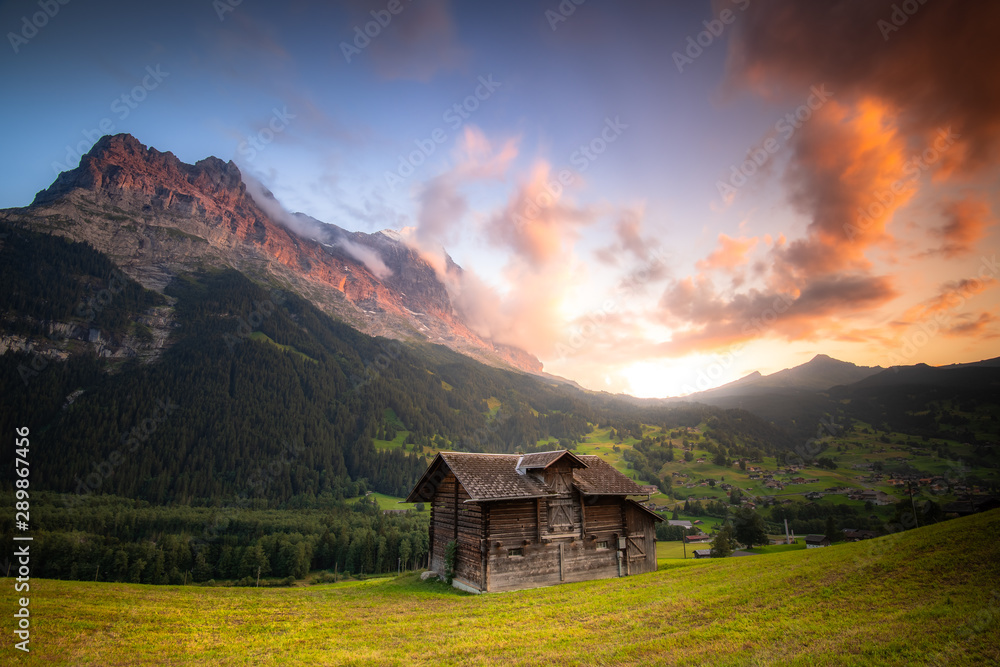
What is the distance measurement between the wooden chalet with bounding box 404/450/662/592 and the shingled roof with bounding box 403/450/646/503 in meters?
0.07

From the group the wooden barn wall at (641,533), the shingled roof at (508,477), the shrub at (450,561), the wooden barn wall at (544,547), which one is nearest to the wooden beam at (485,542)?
the wooden barn wall at (544,547)

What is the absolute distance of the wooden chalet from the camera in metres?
26.2

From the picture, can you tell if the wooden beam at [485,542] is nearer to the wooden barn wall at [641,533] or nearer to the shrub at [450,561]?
the shrub at [450,561]

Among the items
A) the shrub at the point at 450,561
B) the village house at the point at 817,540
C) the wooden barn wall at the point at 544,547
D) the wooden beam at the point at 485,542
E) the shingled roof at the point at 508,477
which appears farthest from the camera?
the village house at the point at 817,540

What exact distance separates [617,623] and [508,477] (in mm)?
14365

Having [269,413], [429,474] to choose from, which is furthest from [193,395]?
[429,474]

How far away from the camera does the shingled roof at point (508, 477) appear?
26.6m

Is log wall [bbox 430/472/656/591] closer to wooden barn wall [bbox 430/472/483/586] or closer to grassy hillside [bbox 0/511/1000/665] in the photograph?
wooden barn wall [bbox 430/472/483/586]

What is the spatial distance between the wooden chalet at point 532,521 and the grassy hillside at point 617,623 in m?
5.04

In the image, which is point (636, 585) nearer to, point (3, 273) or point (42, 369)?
point (42, 369)

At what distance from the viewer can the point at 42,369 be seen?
550 ft

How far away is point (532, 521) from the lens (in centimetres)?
2759

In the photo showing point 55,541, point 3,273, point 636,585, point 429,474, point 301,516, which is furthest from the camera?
point 3,273

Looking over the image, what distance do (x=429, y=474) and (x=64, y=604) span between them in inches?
754
